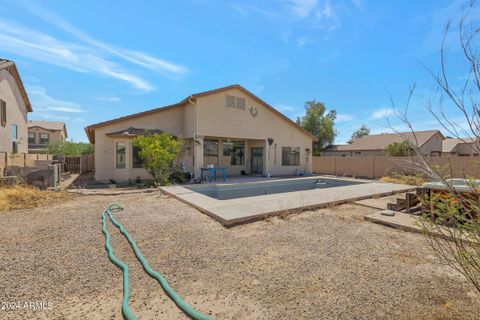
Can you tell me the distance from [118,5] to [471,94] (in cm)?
1007

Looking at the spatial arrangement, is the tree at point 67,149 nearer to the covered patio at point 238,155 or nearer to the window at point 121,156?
the window at point 121,156

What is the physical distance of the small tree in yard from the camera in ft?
36.7

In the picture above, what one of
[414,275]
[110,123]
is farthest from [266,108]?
[414,275]

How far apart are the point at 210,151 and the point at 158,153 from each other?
21.3ft

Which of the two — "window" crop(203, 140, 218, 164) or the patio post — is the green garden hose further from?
"window" crop(203, 140, 218, 164)

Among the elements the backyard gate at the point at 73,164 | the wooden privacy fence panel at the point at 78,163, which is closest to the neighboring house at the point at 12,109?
the backyard gate at the point at 73,164

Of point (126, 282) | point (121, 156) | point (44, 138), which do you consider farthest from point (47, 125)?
point (126, 282)

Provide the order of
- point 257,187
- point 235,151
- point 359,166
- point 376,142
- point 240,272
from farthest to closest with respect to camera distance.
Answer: point 376,142 → point 359,166 → point 235,151 → point 257,187 → point 240,272

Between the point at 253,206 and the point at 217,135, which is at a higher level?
the point at 217,135

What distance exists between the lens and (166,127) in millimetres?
15078

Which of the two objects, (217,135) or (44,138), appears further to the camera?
(44,138)

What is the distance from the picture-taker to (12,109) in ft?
51.9

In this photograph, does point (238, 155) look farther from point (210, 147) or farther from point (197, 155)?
point (197, 155)

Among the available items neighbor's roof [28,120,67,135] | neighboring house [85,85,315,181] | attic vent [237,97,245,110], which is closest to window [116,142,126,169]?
neighboring house [85,85,315,181]
